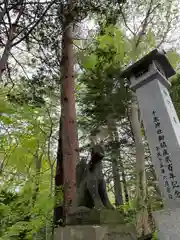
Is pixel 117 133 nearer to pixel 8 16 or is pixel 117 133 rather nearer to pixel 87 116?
pixel 87 116

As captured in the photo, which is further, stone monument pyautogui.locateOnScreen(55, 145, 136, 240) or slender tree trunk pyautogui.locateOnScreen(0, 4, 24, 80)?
slender tree trunk pyautogui.locateOnScreen(0, 4, 24, 80)

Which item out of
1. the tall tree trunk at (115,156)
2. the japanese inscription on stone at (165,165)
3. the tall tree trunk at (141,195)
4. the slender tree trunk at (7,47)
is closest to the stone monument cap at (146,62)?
the japanese inscription on stone at (165,165)

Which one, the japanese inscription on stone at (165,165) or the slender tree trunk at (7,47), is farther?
the slender tree trunk at (7,47)

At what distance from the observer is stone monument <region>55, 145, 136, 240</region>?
2572mm

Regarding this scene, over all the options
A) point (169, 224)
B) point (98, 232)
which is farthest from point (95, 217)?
point (169, 224)

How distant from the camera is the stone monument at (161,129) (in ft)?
10.1

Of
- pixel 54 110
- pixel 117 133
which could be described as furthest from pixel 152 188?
pixel 54 110

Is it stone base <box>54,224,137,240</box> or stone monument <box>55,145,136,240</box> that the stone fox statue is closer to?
stone monument <box>55,145,136,240</box>

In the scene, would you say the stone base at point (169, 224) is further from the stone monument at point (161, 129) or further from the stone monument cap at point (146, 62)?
the stone monument cap at point (146, 62)

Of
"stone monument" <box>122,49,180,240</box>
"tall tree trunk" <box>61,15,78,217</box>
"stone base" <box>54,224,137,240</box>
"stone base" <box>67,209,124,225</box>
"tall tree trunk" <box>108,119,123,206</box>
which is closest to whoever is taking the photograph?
"stone base" <box>54,224,137,240</box>

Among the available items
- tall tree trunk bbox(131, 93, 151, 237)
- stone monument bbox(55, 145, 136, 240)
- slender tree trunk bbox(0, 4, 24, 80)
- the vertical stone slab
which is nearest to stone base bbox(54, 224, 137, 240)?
stone monument bbox(55, 145, 136, 240)

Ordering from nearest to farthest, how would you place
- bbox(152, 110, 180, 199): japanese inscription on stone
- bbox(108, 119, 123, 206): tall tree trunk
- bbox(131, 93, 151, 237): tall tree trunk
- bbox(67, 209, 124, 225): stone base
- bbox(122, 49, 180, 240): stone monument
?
1. bbox(67, 209, 124, 225): stone base
2. bbox(122, 49, 180, 240): stone monument
3. bbox(152, 110, 180, 199): japanese inscription on stone
4. bbox(131, 93, 151, 237): tall tree trunk
5. bbox(108, 119, 123, 206): tall tree trunk

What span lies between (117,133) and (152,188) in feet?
8.89

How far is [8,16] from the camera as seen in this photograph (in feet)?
16.1
